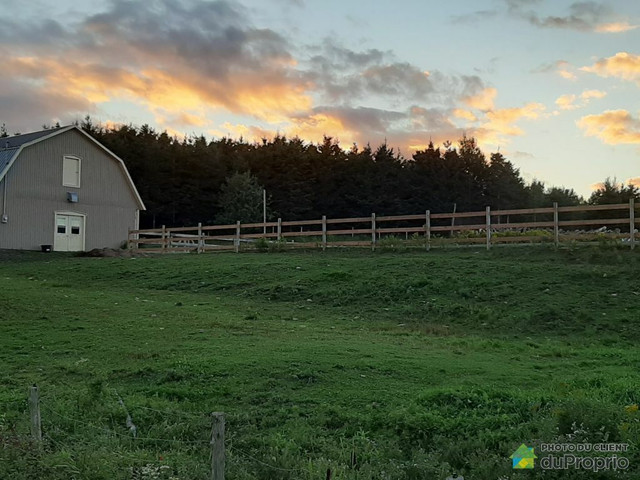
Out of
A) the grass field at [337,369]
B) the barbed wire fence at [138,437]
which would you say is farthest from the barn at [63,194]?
the barbed wire fence at [138,437]

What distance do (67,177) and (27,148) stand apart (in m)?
2.53

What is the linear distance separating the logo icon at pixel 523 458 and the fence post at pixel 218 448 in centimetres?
248

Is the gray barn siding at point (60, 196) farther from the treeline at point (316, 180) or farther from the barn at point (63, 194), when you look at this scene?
the treeline at point (316, 180)

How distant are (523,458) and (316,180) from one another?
5866 cm

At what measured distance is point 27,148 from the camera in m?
30.7

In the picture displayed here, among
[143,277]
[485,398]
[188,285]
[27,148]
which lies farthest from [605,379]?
[27,148]

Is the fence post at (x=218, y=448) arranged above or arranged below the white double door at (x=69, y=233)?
Result: below

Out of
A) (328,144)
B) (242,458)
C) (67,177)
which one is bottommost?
(242,458)

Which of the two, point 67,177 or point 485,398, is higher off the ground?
→ point 67,177

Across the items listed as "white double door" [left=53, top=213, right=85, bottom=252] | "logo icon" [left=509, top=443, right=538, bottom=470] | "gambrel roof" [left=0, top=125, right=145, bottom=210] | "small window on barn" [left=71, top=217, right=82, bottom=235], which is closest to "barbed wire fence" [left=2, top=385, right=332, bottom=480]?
"logo icon" [left=509, top=443, right=538, bottom=470]

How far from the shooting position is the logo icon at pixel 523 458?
519cm

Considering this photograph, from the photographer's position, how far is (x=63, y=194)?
105 feet

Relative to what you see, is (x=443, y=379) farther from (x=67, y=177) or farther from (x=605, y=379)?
(x=67, y=177)

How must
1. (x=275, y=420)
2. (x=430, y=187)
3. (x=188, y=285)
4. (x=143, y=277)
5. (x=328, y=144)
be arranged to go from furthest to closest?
(x=328, y=144)
(x=430, y=187)
(x=143, y=277)
(x=188, y=285)
(x=275, y=420)
